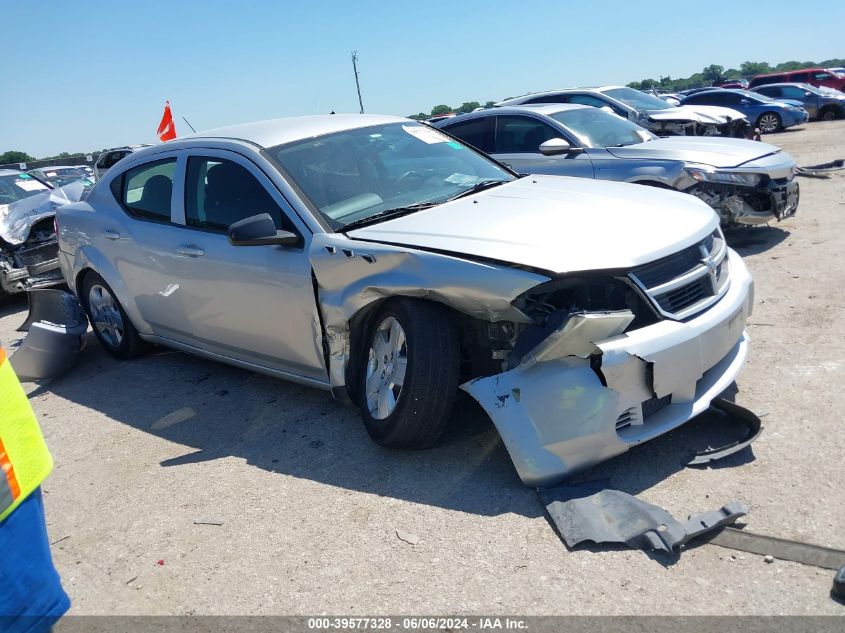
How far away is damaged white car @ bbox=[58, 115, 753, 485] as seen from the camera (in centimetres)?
313

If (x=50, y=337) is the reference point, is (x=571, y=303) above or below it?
above

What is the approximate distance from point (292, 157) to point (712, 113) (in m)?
9.77

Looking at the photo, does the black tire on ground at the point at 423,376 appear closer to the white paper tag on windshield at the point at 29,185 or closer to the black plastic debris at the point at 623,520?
the black plastic debris at the point at 623,520

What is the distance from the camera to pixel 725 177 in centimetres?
704

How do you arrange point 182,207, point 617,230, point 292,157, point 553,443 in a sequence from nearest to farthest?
point 553,443, point 617,230, point 292,157, point 182,207

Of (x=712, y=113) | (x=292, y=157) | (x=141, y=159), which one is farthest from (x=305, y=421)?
(x=712, y=113)

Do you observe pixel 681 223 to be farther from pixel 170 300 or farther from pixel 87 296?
pixel 87 296

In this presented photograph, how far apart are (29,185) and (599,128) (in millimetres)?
7623

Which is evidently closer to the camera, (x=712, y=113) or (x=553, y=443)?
(x=553, y=443)

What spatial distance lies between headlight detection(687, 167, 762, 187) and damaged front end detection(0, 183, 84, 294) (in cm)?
713

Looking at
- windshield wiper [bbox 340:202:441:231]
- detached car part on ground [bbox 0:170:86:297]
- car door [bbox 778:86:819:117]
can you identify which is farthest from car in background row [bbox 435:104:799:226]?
car door [bbox 778:86:819:117]

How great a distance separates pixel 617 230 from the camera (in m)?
3.42

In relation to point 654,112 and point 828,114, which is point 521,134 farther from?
point 828,114

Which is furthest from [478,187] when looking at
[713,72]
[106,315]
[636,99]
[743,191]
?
A: [713,72]
